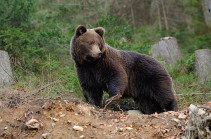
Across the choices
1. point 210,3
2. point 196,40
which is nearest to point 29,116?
point 210,3

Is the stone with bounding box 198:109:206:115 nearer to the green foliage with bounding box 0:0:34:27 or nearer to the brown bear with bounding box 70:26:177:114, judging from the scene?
the brown bear with bounding box 70:26:177:114

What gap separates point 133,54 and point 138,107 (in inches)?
55.9

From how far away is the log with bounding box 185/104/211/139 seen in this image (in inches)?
125

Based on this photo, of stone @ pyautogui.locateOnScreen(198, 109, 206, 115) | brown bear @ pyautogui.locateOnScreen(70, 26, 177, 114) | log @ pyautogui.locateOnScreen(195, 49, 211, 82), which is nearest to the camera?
stone @ pyautogui.locateOnScreen(198, 109, 206, 115)

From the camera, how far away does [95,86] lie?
19.5 feet

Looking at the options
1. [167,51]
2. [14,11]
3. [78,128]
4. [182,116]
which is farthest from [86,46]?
[167,51]

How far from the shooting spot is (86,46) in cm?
569

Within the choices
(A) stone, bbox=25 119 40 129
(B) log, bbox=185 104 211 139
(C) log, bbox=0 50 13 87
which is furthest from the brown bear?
(B) log, bbox=185 104 211 139

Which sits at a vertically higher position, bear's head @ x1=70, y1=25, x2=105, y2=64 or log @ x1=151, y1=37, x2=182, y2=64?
bear's head @ x1=70, y1=25, x2=105, y2=64

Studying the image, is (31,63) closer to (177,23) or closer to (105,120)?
(105,120)

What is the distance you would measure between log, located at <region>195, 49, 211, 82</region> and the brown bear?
8.62ft

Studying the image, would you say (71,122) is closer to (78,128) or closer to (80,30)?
(78,128)

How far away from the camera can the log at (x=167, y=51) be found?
34.8 ft

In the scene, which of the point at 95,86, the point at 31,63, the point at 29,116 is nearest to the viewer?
the point at 29,116
